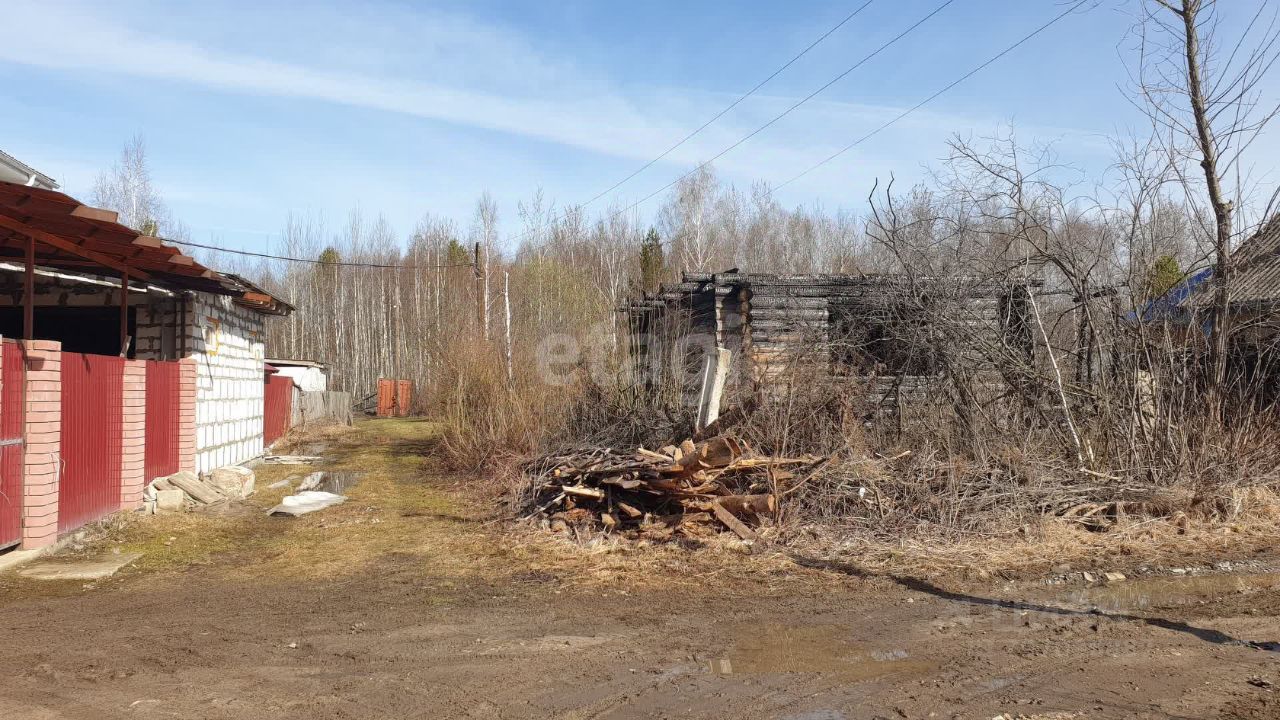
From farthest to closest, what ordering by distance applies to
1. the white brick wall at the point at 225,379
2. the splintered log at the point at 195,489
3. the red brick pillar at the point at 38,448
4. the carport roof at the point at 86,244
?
the white brick wall at the point at 225,379, the splintered log at the point at 195,489, the red brick pillar at the point at 38,448, the carport roof at the point at 86,244

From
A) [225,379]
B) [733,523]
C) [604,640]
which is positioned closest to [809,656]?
[604,640]

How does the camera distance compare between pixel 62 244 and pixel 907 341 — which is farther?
pixel 907 341

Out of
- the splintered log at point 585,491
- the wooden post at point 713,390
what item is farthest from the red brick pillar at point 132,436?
the wooden post at point 713,390

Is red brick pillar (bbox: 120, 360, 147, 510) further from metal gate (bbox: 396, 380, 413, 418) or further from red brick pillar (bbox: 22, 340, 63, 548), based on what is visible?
metal gate (bbox: 396, 380, 413, 418)

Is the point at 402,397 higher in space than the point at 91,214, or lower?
lower

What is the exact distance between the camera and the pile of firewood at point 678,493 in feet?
28.9

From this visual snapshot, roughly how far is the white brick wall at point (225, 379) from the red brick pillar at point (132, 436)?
224 cm

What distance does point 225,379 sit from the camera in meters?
13.9

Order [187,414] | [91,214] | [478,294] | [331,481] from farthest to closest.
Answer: [478,294], [331,481], [187,414], [91,214]

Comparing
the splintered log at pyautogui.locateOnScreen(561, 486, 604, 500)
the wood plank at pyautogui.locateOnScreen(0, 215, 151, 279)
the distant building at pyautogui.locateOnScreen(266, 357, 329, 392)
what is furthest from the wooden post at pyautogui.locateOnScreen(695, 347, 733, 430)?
the distant building at pyautogui.locateOnScreen(266, 357, 329, 392)

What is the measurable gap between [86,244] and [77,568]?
3.07m

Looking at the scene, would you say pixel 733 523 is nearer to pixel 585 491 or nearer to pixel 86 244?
pixel 585 491

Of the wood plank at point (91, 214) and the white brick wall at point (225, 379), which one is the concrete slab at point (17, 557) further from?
the white brick wall at point (225, 379)

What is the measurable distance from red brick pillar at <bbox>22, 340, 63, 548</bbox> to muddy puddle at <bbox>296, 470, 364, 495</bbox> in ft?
15.2
